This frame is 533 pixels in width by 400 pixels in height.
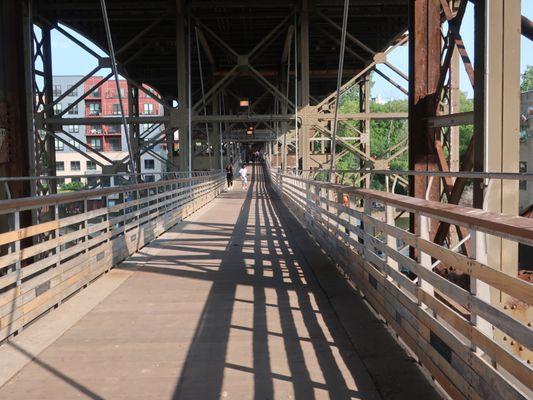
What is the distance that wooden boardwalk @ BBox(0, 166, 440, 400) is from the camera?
4195 mm

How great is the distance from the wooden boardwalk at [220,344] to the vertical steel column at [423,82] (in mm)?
1979

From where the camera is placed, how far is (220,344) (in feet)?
17.0

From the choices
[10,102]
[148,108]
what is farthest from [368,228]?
[148,108]

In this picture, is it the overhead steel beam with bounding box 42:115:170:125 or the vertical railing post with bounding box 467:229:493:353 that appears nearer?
the vertical railing post with bounding box 467:229:493:353


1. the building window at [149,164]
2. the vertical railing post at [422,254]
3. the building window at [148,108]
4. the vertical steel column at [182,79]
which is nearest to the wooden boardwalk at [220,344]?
the vertical railing post at [422,254]

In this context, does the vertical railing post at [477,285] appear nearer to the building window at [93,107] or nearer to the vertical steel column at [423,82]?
the vertical steel column at [423,82]

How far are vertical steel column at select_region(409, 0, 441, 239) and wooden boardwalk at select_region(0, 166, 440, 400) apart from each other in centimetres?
198

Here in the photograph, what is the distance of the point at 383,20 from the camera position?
92.2 ft

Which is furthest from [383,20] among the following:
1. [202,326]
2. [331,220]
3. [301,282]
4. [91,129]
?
[91,129]

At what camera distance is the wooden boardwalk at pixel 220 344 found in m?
4.20

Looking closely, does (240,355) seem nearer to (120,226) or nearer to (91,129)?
(120,226)

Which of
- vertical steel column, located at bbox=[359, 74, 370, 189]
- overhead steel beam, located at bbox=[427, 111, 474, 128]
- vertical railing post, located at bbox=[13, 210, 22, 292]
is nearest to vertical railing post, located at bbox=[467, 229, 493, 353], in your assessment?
overhead steel beam, located at bbox=[427, 111, 474, 128]

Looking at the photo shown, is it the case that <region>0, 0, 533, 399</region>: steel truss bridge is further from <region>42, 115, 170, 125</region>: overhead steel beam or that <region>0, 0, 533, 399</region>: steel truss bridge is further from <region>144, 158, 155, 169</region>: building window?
<region>144, 158, 155, 169</region>: building window

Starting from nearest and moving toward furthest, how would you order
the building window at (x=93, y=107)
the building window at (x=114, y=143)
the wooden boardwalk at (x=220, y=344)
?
the wooden boardwalk at (x=220, y=344) → the building window at (x=114, y=143) → the building window at (x=93, y=107)
